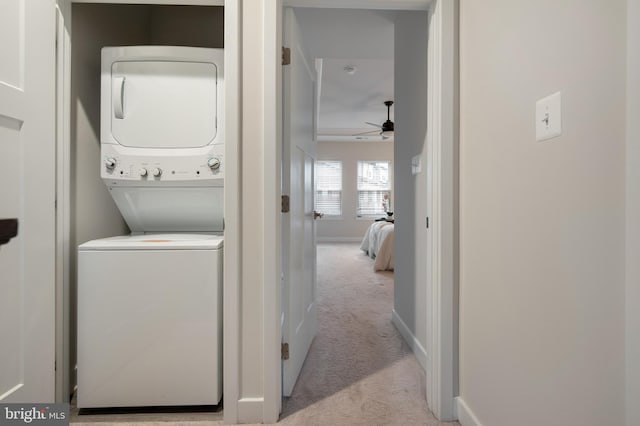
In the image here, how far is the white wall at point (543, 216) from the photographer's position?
2.50ft

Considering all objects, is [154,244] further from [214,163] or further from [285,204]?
[285,204]

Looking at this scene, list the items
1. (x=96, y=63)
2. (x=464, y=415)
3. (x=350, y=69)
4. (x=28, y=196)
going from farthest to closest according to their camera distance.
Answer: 1. (x=350, y=69)
2. (x=96, y=63)
3. (x=464, y=415)
4. (x=28, y=196)

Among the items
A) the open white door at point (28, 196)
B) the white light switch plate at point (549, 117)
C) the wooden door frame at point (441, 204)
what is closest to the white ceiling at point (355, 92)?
the wooden door frame at point (441, 204)

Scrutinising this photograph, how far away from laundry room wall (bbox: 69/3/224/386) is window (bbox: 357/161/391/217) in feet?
22.3

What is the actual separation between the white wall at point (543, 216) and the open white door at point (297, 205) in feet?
2.79

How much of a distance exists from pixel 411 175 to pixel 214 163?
1.44 metres

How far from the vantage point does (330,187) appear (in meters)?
8.67

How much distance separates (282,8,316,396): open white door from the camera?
173 centimetres

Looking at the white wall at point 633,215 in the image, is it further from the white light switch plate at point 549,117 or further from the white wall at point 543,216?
the white light switch plate at point 549,117

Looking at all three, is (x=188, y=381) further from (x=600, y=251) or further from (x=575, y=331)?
(x=600, y=251)

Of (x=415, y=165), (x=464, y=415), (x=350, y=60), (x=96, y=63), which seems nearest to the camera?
(x=464, y=415)

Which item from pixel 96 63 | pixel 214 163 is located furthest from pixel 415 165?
pixel 96 63

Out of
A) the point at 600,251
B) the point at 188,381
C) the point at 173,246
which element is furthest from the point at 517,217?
the point at 188,381

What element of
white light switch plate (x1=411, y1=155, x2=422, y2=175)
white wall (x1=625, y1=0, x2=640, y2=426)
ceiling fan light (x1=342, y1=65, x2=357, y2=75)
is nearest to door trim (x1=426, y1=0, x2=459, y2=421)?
white light switch plate (x1=411, y1=155, x2=422, y2=175)
